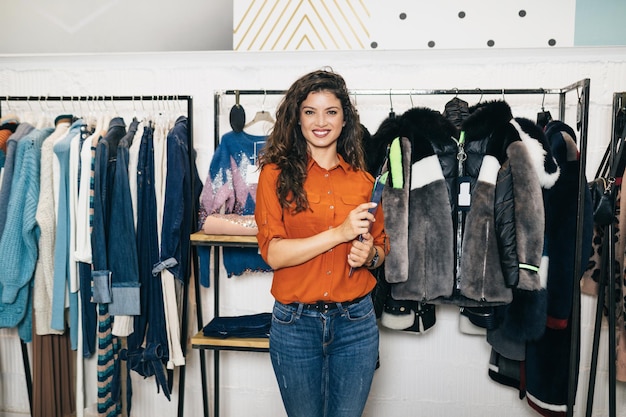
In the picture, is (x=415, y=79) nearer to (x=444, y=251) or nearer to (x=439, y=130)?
(x=439, y=130)

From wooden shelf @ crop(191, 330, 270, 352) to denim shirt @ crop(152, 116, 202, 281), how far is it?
0.99 feet

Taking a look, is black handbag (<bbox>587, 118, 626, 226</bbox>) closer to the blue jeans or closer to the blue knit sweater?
the blue jeans

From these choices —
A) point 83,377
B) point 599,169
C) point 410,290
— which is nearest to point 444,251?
point 410,290

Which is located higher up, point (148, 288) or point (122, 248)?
point (122, 248)

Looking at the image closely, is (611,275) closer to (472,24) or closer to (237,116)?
(472,24)

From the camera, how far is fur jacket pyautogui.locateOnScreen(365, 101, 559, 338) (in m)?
1.89

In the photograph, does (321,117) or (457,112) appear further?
(457,112)

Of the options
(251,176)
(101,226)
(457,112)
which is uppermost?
(457,112)

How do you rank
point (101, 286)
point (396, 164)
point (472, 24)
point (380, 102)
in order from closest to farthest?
point (396, 164)
point (101, 286)
point (472, 24)
point (380, 102)

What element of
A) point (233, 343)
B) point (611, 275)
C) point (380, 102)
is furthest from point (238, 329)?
point (611, 275)

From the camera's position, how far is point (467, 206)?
2.03m

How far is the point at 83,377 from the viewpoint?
2281mm

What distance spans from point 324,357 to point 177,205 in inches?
38.9

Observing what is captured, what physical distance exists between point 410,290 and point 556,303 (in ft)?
1.96
